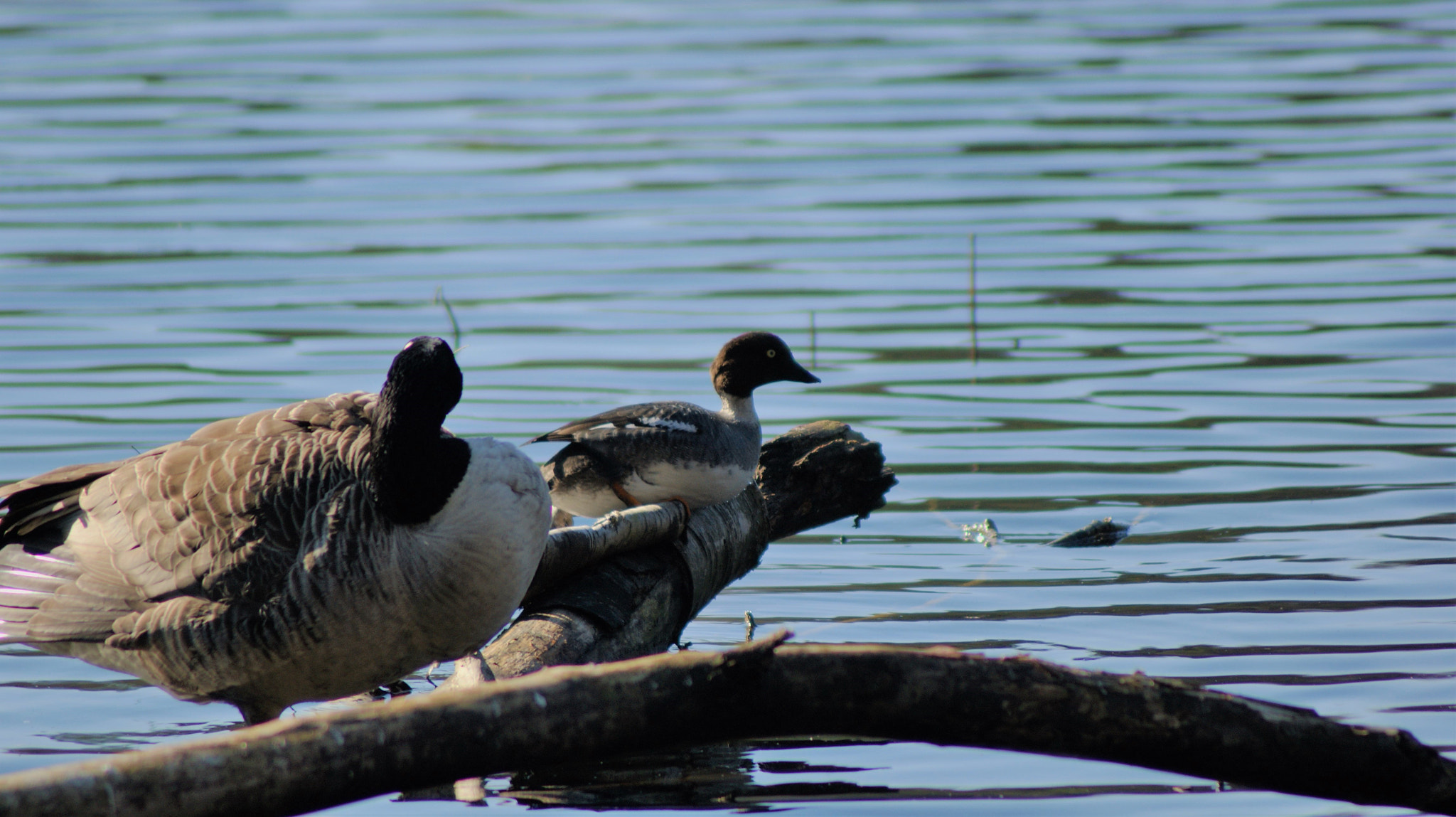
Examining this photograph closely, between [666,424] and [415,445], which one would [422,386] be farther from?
[666,424]

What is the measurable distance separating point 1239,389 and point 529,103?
13.1 metres

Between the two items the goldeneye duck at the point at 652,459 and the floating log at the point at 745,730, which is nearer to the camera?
the floating log at the point at 745,730

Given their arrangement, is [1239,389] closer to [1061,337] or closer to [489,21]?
[1061,337]

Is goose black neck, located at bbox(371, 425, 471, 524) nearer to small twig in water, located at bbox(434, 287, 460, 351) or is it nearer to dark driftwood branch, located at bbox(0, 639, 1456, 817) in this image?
dark driftwood branch, located at bbox(0, 639, 1456, 817)

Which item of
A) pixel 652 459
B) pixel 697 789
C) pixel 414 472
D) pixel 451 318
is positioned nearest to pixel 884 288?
pixel 451 318

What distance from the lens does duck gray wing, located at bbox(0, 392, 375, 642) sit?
6074 millimetres

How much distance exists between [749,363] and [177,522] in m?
3.78

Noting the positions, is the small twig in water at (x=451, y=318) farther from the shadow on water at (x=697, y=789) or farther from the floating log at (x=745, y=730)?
the floating log at (x=745, y=730)

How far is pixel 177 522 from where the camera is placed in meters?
6.28

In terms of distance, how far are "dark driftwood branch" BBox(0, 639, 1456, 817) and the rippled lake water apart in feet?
5.59

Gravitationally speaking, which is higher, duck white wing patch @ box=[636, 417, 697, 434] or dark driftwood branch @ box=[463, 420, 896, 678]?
duck white wing patch @ box=[636, 417, 697, 434]

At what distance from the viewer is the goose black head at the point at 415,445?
583cm

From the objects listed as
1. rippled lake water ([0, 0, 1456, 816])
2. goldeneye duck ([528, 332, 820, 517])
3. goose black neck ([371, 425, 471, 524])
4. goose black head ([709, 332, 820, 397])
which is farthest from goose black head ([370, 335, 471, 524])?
goose black head ([709, 332, 820, 397])

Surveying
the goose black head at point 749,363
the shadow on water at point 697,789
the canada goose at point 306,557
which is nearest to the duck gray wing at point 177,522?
the canada goose at point 306,557
